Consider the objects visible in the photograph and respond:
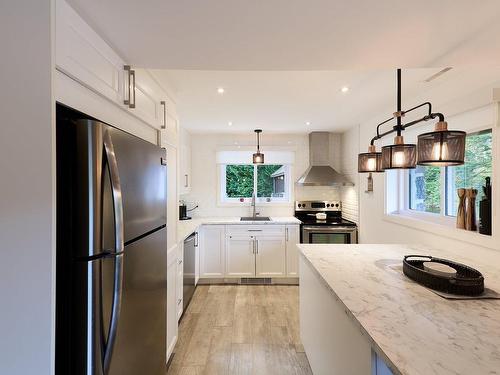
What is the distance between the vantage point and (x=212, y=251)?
12.0 ft

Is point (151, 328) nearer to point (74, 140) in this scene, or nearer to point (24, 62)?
point (74, 140)

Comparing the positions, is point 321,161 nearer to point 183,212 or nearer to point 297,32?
point 183,212

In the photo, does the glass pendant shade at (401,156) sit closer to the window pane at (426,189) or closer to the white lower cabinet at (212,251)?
the window pane at (426,189)

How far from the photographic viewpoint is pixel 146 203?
1305mm

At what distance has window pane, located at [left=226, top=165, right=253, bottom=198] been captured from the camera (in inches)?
173

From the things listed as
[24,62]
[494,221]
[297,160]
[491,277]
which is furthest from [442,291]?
[297,160]

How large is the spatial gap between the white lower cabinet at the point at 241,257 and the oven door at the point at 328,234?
800 mm

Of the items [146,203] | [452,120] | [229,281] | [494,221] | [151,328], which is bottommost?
[229,281]

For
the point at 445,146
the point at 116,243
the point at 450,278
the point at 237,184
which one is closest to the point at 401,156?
the point at 445,146

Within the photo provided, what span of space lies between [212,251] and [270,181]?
160 centimetres

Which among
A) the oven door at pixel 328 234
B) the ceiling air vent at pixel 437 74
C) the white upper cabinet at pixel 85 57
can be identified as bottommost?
the oven door at pixel 328 234

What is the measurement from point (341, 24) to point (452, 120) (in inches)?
59.9

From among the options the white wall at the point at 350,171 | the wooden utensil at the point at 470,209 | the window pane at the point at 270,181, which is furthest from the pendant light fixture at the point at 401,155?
the window pane at the point at 270,181

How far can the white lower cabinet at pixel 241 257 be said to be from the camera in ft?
12.0
